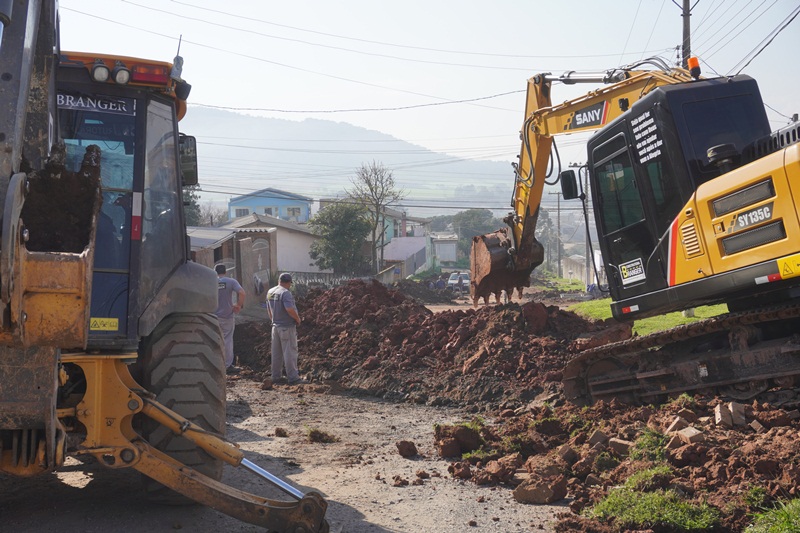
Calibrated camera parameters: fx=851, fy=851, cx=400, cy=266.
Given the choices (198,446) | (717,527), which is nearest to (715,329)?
(717,527)

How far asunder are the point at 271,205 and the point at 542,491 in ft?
312

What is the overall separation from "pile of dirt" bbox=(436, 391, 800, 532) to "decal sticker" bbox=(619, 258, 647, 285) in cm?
145

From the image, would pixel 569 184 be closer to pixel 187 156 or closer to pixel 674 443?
pixel 674 443

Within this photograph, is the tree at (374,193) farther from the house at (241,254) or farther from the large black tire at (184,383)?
the large black tire at (184,383)

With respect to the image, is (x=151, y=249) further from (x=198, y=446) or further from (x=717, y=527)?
(x=717, y=527)

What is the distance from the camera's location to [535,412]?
10086mm

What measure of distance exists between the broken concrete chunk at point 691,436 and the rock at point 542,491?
3.37ft

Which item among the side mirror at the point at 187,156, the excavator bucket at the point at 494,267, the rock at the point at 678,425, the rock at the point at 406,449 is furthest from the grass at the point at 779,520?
the excavator bucket at the point at 494,267

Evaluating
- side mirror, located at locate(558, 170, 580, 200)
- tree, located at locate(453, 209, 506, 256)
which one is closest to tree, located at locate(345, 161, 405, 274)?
side mirror, located at locate(558, 170, 580, 200)

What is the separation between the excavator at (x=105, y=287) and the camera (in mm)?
4023

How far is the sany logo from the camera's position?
10781mm

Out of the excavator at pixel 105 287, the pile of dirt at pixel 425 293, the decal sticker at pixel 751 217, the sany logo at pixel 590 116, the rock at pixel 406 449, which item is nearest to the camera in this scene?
the excavator at pixel 105 287

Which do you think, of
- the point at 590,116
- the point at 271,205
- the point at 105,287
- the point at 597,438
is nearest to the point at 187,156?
the point at 105,287

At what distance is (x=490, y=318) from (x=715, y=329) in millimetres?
5880
